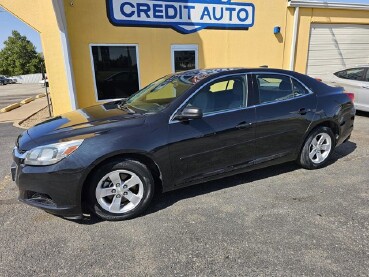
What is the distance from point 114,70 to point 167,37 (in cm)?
182

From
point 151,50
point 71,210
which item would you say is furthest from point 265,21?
point 71,210

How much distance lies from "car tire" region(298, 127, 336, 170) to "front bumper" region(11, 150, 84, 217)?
10.2 feet

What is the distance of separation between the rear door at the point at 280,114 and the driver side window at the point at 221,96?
0.75 feet

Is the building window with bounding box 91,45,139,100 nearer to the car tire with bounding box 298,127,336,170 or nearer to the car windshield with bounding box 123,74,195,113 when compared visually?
the car windshield with bounding box 123,74,195,113

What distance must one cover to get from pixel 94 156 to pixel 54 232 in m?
A: 0.89

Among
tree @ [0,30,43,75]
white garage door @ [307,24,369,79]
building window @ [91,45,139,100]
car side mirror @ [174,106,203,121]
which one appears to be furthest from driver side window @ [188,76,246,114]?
tree @ [0,30,43,75]

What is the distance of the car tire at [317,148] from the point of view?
4.03 m

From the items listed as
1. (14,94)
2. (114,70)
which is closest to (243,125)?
(114,70)

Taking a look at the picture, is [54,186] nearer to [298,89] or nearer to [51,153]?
[51,153]

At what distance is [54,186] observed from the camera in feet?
8.73

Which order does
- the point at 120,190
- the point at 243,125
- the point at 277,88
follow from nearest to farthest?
1. the point at 120,190
2. the point at 243,125
3. the point at 277,88

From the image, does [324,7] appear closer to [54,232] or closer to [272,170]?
[272,170]

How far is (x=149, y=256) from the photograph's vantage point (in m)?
2.42

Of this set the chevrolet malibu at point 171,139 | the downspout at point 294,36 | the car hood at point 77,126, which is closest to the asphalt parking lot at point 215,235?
the chevrolet malibu at point 171,139
